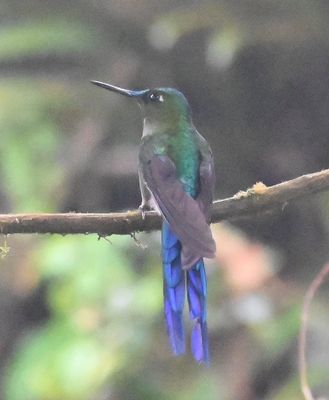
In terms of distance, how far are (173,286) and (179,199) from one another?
0.43 ft

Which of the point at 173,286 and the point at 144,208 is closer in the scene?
the point at 173,286

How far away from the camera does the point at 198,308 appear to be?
139 centimetres

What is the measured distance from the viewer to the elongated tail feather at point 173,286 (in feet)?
4.41

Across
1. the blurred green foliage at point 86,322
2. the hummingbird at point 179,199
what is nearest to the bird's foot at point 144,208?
the hummingbird at point 179,199

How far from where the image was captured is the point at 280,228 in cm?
332

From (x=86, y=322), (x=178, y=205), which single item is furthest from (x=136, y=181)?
(x=178, y=205)

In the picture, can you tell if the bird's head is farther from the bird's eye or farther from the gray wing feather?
the gray wing feather

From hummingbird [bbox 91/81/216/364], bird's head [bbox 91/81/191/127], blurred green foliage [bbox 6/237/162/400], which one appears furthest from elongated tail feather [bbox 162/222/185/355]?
blurred green foliage [bbox 6/237/162/400]

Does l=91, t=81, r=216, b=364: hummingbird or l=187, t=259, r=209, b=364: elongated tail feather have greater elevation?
l=91, t=81, r=216, b=364: hummingbird

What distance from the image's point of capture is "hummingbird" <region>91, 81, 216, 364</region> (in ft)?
4.42

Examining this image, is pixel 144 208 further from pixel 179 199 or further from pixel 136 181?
pixel 136 181

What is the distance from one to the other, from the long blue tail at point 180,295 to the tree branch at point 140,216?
0.19 feet

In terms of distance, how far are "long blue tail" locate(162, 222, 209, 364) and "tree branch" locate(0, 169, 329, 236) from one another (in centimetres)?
6

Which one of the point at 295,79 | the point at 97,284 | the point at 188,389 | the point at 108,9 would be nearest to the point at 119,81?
the point at 108,9
